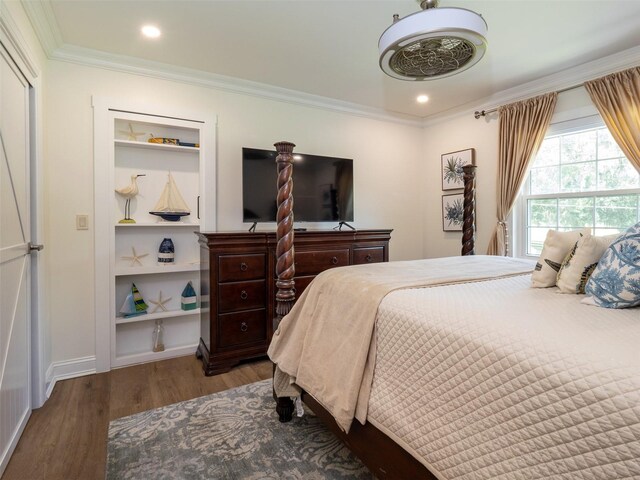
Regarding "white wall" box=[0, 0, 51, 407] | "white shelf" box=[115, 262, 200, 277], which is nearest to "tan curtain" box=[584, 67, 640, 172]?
"white shelf" box=[115, 262, 200, 277]

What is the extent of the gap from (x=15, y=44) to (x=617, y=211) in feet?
14.1

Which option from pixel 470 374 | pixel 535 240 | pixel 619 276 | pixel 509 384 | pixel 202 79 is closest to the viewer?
pixel 509 384

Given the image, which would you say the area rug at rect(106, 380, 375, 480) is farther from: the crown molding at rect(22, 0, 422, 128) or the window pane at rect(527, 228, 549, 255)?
the window pane at rect(527, 228, 549, 255)

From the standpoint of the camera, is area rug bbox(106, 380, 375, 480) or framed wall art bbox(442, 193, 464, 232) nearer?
area rug bbox(106, 380, 375, 480)

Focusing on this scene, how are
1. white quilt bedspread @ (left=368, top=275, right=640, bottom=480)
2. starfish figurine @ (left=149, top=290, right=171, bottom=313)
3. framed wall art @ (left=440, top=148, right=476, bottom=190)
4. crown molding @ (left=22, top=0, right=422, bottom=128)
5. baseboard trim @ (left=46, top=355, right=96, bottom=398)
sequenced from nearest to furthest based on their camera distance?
white quilt bedspread @ (left=368, top=275, right=640, bottom=480) < crown molding @ (left=22, top=0, right=422, bottom=128) < baseboard trim @ (left=46, top=355, right=96, bottom=398) < starfish figurine @ (left=149, top=290, right=171, bottom=313) < framed wall art @ (left=440, top=148, right=476, bottom=190)

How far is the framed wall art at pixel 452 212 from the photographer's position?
160 inches

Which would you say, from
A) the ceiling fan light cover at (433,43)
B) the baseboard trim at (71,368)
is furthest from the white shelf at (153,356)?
the ceiling fan light cover at (433,43)

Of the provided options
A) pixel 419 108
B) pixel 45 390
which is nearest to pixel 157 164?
pixel 45 390

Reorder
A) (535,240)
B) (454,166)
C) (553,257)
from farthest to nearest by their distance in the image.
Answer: (454,166) < (535,240) < (553,257)

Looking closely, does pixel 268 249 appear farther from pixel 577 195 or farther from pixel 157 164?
pixel 577 195

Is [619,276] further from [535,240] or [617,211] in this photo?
[535,240]

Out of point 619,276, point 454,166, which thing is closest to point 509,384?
point 619,276

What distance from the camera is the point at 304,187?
11.1ft

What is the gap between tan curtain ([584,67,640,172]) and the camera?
2639 millimetres
